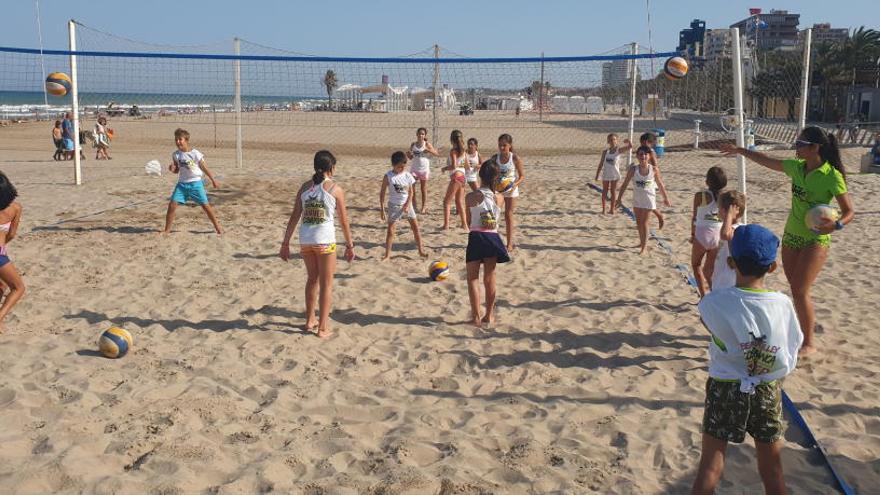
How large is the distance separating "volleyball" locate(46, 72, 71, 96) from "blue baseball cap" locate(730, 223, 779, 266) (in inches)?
457

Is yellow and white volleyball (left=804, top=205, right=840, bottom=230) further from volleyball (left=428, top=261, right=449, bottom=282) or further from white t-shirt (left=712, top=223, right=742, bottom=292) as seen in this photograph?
volleyball (left=428, top=261, right=449, bottom=282)

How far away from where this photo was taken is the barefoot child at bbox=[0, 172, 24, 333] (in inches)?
196

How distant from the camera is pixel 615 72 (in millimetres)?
16375

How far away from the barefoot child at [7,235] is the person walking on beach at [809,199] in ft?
16.7

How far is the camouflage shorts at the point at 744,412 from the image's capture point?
8.54ft

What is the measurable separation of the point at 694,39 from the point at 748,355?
7.39 m

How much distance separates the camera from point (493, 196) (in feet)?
17.3

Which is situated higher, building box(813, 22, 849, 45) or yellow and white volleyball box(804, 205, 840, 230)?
building box(813, 22, 849, 45)

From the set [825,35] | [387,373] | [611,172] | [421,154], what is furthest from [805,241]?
[825,35]

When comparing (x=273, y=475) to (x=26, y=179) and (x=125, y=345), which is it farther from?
(x=26, y=179)

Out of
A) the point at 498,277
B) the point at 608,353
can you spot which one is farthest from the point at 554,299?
the point at 608,353

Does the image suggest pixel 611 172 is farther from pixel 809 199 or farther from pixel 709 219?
pixel 809 199

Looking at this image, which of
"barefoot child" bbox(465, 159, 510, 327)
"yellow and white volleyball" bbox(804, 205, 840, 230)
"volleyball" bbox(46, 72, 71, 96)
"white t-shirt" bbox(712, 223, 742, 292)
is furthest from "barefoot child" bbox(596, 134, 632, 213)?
"volleyball" bbox(46, 72, 71, 96)

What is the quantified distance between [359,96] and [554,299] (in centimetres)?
5963
